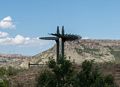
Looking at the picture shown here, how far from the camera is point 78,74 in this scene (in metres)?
34.9

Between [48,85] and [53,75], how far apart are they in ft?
3.50

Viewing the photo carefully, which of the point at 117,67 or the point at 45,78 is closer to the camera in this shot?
the point at 45,78

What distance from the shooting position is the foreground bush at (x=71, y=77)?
112 feet

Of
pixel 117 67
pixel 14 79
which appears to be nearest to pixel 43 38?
pixel 14 79

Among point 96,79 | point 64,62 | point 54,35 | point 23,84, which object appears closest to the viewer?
point 96,79

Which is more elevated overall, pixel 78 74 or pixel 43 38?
pixel 43 38

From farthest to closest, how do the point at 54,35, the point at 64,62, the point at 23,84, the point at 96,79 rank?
the point at 54,35, the point at 23,84, the point at 64,62, the point at 96,79

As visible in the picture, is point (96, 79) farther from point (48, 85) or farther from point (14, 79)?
point (14, 79)

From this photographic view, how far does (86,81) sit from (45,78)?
343 cm

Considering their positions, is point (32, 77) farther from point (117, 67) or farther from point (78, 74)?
point (78, 74)

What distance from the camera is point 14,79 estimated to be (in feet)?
256

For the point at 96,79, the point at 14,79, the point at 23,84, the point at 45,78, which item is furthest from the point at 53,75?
the point at 14,79

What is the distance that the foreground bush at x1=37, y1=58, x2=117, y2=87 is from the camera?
112ft

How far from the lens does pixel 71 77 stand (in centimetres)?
3519
